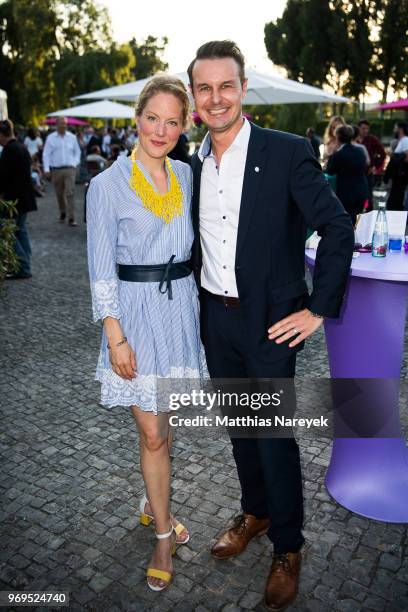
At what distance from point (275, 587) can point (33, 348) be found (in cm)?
371

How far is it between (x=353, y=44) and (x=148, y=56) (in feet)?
85.4

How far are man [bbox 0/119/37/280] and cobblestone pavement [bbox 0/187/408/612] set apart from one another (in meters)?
3.55

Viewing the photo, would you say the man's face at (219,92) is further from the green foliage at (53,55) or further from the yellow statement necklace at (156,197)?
the green foliage at (53,55)

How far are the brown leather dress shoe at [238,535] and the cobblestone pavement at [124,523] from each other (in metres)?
0.04

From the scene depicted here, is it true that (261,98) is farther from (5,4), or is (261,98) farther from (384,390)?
(5,4)

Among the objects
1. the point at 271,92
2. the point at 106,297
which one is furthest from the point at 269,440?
the point at 271,92

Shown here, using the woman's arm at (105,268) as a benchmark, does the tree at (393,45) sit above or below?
above

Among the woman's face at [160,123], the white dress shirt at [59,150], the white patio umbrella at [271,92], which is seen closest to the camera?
the woman's face at [160,123]

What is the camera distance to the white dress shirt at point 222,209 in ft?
7.45

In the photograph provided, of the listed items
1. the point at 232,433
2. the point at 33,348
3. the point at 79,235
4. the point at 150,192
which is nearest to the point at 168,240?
the point at 150,192

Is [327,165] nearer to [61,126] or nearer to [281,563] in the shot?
[61,126]

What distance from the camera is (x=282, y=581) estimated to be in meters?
2.38

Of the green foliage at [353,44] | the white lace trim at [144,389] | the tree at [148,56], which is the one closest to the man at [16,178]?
A: the white lace trim at [144,389]

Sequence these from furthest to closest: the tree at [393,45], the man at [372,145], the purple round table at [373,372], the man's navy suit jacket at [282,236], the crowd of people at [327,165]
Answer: the tree at [393,45] → the man at [372,145] → the crowd of people at [327,165] → the purple round table at [373,372] → the man's navy suit jacket at [282,236]
